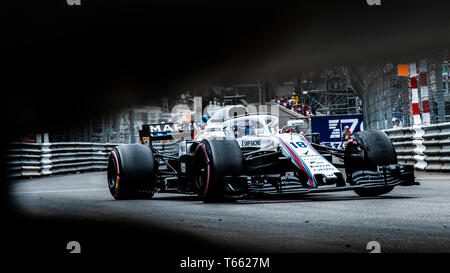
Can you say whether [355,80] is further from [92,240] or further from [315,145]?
[315,145]

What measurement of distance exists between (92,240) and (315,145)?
502cm

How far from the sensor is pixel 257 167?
22.5ft

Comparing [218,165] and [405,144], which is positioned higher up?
[405,144]

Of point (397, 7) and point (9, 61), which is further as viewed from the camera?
point (397, 7)

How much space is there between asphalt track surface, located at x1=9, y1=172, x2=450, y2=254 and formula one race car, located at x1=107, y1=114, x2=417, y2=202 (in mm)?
204

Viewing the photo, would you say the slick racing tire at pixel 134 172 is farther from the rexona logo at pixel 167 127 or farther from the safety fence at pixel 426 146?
the rexona logo at pixel 167 127

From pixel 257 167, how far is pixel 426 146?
567 cm

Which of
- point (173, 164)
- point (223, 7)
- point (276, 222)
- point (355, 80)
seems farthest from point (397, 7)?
point (173, 164)

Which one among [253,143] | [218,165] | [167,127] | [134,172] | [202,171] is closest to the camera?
[167,127]

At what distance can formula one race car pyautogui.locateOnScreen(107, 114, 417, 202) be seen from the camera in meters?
6.00

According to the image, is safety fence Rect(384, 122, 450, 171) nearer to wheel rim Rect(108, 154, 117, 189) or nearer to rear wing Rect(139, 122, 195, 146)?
wheel rim Rect(108, 154, 117, 189)

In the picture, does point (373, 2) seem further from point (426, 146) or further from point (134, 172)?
point (426, 146)

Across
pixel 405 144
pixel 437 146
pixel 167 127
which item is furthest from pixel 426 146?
pixel 167 127

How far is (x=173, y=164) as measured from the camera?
836 cm
